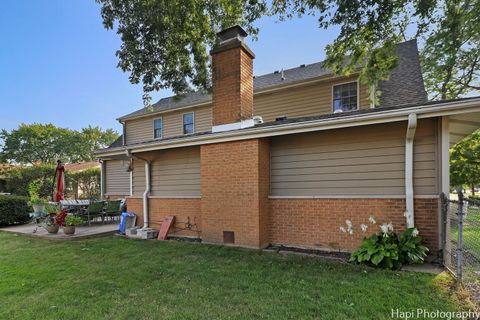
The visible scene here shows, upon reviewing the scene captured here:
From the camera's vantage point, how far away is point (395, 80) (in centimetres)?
1038

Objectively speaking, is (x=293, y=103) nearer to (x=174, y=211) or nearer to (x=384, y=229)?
(x=174, y=211)

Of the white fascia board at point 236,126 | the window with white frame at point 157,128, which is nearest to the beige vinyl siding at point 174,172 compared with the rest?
the white fascia board at point 236,126

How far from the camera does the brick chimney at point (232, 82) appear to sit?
6.89 metres

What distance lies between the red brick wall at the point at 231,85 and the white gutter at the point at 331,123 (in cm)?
55

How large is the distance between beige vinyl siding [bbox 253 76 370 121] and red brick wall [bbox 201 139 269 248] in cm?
490

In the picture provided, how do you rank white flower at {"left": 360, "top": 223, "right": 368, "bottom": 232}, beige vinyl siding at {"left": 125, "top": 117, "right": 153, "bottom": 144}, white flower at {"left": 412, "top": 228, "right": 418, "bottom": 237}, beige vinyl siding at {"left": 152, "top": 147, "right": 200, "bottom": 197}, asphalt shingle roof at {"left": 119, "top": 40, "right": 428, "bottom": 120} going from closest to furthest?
1. white flower at {"left": 412, "top": 228, "right": 418, "bottom": 237}
2. white flower at {"left": 360, "top": 223, "right": 368, "bottom": 232}
3. beige vinyl siding at {"left": 152, "top": 147, "right": 200, "bottom": 197}
4. asphalt shingle roof at {"left": 119, "top": 40, "right": 428, "bottom": 120}
5. beige vinyl siding at {"left": 125, "top": 117, "right": 153, "bottom": 144}

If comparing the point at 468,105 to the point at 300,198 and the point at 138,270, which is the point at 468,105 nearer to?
the point at 300,198

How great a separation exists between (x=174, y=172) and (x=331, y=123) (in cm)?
480

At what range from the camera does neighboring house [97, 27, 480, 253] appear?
4.95 m

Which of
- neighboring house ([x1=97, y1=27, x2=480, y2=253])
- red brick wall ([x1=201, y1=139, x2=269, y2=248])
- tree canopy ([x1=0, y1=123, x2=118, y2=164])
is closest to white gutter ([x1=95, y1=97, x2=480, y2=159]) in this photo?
neighboring house ([x1=97, y1=27, x2=480, y2=253])

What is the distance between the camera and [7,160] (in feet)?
121

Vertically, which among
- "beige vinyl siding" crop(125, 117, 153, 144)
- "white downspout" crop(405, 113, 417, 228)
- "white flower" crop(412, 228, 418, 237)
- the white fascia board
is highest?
"beige vinyl siding" crop(125, 117, 153, 144)

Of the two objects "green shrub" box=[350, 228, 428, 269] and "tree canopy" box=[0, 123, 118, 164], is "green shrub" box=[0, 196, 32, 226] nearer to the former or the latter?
"green shrub" box=[350, 228, 428, 269]

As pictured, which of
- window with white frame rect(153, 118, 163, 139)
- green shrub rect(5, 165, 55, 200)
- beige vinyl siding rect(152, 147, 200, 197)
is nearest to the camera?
beige vinyl siding rect(152, 147, 200, 197)
